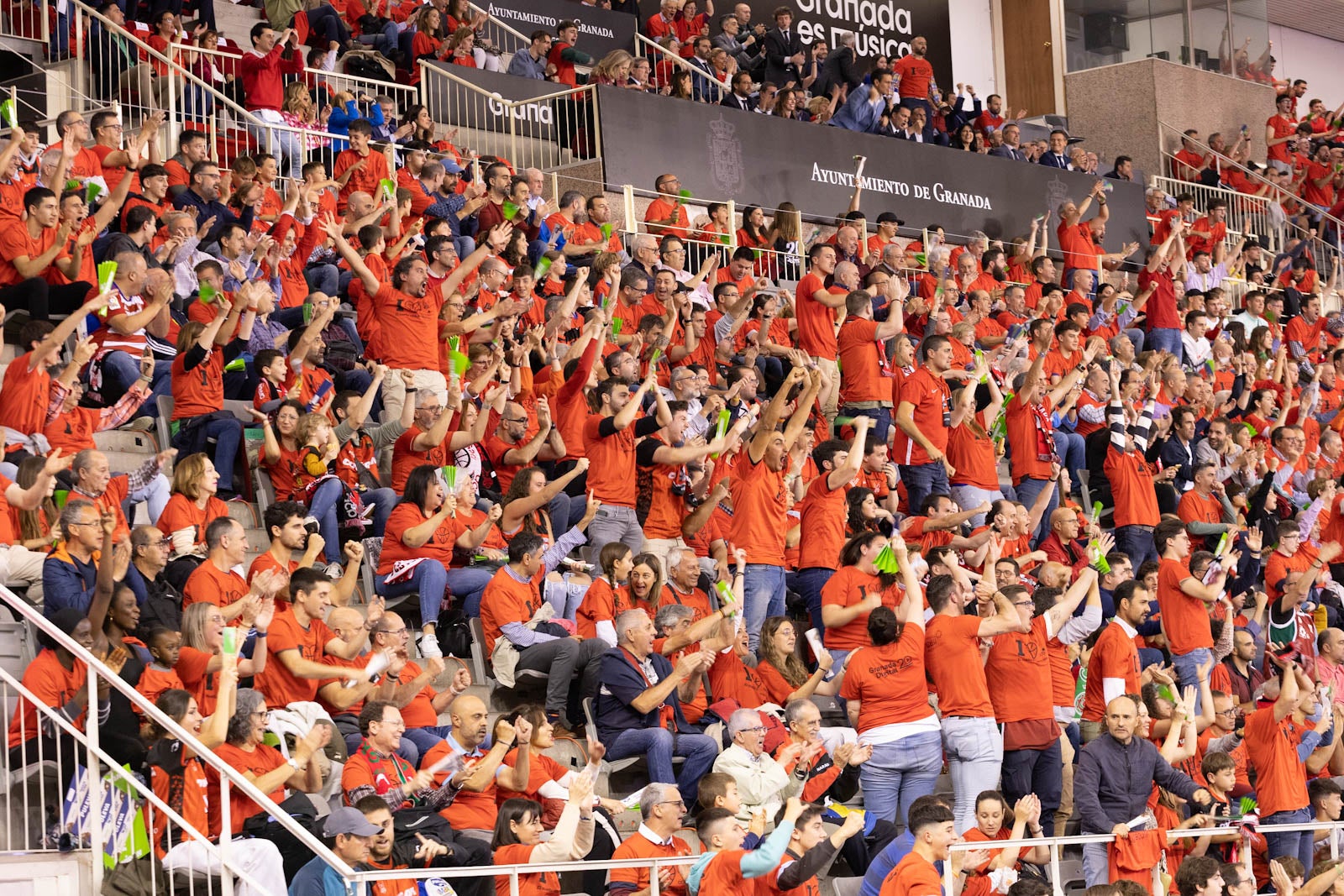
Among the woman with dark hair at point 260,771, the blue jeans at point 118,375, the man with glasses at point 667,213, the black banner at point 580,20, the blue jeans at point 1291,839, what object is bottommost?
the blue jeans at point 1291,839

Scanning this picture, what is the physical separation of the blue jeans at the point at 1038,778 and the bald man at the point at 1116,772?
0.45m

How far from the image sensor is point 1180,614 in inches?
493

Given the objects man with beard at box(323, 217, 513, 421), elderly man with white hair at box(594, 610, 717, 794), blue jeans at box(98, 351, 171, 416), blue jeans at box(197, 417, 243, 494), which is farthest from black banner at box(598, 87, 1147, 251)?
elderly man with white hair at box(594, 610, 717, 794)

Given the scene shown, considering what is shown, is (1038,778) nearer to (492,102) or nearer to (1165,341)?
(1165,341)

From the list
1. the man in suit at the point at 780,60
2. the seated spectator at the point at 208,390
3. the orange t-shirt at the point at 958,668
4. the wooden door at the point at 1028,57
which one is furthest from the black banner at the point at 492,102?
the wooden door at the point at 1028,57

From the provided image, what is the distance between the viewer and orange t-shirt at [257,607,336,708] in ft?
29.1

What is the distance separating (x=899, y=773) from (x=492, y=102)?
9.77m

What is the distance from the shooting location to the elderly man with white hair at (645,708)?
9.46 metres

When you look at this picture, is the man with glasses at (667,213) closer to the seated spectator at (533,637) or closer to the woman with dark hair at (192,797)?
the seated spectator at (533,637)

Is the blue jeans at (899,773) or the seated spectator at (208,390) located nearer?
the blue jeans at (899,773)

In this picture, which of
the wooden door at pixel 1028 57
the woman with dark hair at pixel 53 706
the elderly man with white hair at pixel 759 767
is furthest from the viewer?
the wooden door at pixel 1028 57

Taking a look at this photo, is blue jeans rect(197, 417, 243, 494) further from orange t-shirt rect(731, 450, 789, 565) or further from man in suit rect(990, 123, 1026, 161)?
man in suit rect(990, 123, 1026, 161)

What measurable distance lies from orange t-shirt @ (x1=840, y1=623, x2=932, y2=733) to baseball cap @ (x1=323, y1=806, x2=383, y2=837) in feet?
10.5

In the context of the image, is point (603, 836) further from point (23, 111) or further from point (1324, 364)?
point (1324, 364)
